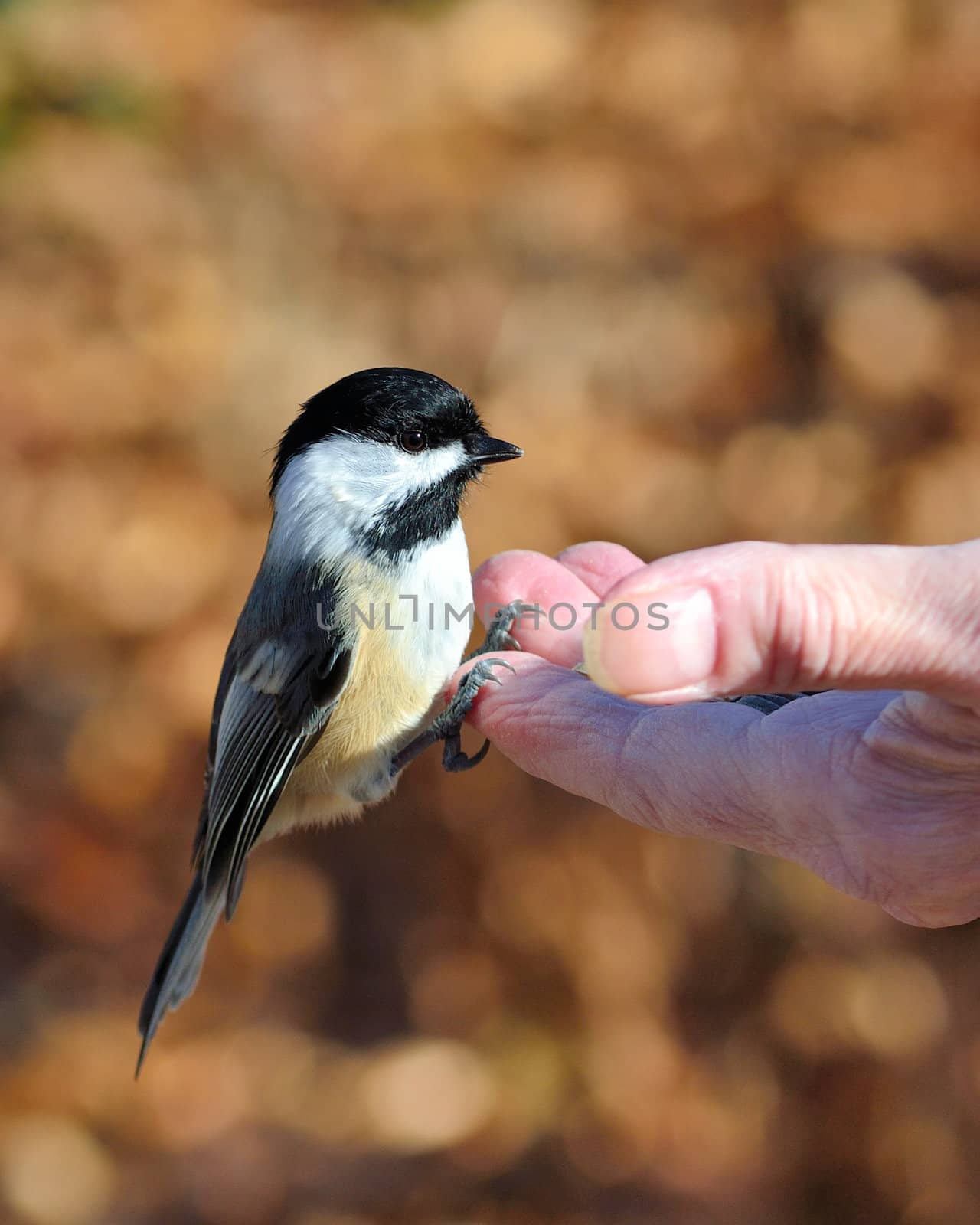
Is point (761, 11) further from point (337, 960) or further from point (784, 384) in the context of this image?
point (337, 960)

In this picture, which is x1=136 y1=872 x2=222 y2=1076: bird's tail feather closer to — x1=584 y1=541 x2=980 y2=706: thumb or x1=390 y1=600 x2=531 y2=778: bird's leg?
x1=390 y1=600 x2=531 y2=778: bird's leg

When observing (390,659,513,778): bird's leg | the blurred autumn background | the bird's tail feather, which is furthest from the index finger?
the blurred autumn background

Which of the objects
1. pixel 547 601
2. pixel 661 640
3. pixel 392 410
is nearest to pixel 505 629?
pixel 547 601

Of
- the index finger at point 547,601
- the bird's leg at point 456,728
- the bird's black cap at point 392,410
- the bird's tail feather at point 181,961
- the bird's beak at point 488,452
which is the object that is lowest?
the bird's tail feather at point 181,961

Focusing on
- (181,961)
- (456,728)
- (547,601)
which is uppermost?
(547,601)

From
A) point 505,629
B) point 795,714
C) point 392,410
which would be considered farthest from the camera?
point 505,629

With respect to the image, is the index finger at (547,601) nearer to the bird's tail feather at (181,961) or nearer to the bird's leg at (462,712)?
the bird's leg at (462,712)

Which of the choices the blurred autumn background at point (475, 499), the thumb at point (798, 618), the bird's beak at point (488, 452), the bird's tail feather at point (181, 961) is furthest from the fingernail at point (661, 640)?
the blurred autumn background at point (475, 499)

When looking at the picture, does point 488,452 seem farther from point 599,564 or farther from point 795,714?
point 795,714
